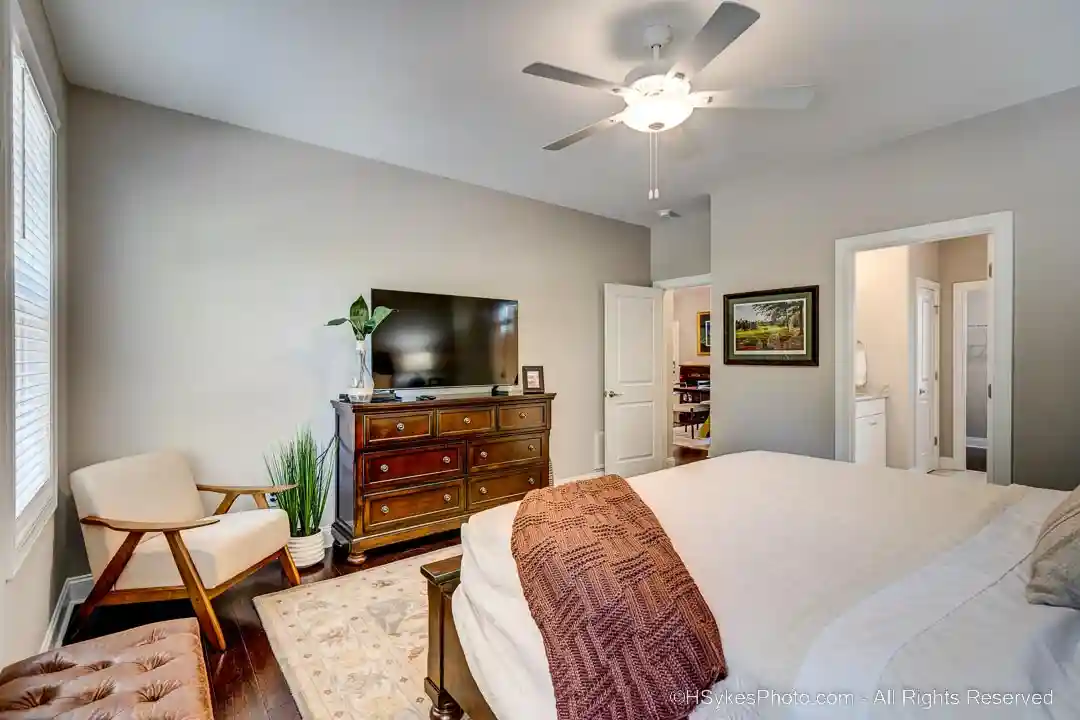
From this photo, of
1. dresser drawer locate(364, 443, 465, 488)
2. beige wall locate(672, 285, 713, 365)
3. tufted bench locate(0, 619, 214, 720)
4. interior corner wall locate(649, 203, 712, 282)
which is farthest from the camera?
beige wall locate(672, 285, 713, 365)

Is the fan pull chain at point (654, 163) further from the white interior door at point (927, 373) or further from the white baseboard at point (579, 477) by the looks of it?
the white interior door at point (927, 373)

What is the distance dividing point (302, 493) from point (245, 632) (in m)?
0.90

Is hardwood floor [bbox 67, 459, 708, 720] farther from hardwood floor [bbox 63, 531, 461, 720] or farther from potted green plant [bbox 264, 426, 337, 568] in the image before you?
potted green plant [bbox 264, 426, 337, 568]

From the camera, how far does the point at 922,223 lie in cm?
323

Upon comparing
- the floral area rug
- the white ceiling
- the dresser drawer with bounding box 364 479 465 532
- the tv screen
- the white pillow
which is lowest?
the floral area rug

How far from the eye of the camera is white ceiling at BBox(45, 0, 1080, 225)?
6.88 feet

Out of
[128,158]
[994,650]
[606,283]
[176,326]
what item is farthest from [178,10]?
[606,283]

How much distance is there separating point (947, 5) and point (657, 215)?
120 inches

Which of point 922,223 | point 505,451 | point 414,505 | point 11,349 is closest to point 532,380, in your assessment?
point 505,451

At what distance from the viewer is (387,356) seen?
3.63 metres

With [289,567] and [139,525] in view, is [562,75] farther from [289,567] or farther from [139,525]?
[289,567]

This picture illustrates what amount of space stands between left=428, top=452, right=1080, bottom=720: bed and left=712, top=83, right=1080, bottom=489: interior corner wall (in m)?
1.29

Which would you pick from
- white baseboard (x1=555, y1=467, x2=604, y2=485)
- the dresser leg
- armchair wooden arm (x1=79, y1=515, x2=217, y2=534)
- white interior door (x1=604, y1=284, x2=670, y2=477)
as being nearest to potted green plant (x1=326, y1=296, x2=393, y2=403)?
armchair wooden arm (x1=79, y1=515, x2=217, y2=534)

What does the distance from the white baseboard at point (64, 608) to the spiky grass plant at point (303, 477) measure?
0.94m
